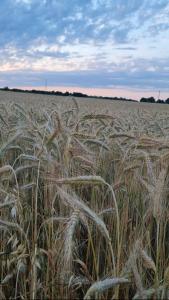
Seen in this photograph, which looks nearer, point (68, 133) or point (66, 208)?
point (66, 208)

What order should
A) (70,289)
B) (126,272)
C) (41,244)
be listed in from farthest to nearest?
1. (41,244)
2. (70,289)
3. (126,272)

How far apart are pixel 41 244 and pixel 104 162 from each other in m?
1.18

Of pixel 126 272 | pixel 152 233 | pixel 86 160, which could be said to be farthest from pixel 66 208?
pixel 126 272

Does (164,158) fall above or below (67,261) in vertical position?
above

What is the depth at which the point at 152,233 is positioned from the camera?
2846 millimetres

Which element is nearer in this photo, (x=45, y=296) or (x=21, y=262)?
(x=45, y=296)

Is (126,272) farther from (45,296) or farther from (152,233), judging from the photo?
(152,233)

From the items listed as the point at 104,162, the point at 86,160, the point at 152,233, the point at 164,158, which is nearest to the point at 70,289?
the point at 86,160

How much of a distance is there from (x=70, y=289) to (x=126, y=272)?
29 cm

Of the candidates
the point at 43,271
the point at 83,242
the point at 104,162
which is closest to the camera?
the point at 43,271

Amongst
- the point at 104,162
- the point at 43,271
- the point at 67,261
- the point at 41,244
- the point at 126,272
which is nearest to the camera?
the point at 67,261

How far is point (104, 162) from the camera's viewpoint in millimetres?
3688

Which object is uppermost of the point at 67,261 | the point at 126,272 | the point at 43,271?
the point at 67,261

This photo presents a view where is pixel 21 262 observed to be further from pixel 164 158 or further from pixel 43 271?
pixel 164 158
